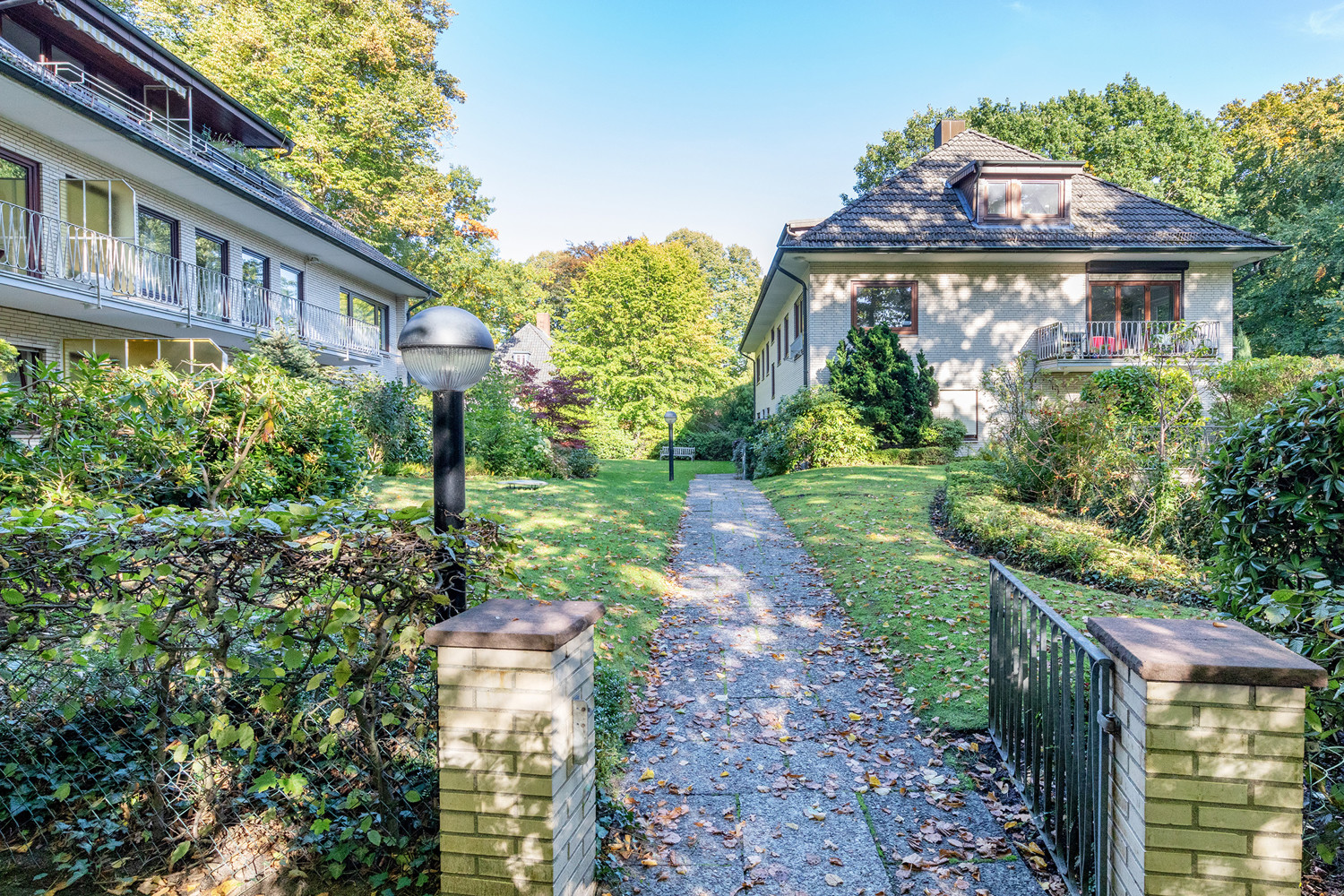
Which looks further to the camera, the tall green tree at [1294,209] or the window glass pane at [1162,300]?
A: the tall green tree at [1294,209]

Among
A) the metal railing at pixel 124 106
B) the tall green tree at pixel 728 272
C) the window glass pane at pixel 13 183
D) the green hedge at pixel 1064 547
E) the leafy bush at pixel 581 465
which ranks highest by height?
the tall green tree at pixel 728 272

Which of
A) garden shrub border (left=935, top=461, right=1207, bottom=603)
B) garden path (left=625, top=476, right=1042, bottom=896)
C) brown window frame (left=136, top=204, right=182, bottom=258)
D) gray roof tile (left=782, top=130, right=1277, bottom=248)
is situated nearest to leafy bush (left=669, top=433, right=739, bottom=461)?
gray roof tile (left=782, top=130, right=1277, bottom=248)

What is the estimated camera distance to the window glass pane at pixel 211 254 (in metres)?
17.3

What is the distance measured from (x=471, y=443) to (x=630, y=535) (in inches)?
315

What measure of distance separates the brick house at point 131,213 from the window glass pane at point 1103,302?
22310mm

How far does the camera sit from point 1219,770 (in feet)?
7.10

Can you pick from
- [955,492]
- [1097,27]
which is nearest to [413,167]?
[1097,27]

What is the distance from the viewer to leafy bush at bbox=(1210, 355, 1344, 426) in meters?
7.39

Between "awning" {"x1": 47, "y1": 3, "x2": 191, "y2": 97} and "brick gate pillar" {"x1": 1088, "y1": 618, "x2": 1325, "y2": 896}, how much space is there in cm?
1993

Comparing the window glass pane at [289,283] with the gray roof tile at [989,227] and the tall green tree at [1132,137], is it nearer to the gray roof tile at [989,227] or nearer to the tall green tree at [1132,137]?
the gray roof tile at [989,227]

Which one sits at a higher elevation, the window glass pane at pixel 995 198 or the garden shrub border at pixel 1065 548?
the window glass pane at pixel 995 198

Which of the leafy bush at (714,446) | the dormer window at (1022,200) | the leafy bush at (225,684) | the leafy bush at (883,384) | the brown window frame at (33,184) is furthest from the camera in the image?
the leafy bush at (714,446)

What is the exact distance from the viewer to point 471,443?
16625 millimetres

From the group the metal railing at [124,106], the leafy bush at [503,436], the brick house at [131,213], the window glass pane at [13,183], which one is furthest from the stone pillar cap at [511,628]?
the metal railing at [124,106]
